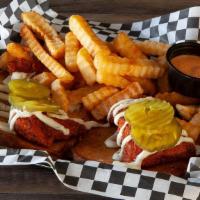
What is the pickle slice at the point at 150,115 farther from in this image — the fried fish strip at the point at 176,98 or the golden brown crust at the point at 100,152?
the fried fish strip at the point at 176,98

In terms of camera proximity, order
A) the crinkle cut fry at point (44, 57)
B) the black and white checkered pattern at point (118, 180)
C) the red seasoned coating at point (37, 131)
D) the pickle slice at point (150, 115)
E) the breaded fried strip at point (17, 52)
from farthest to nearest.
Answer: the breaded fried strip at point (17, 52)
the crinkle cut fry at point (44, 57)
the red seasoned coating at point (37, 131)
the pickle slice at point (150, 115)
the black and white checkered pattern at point (118, 180)

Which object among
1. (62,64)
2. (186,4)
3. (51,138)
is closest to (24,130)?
(51,138)

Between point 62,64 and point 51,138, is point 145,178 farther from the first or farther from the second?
point 62,64

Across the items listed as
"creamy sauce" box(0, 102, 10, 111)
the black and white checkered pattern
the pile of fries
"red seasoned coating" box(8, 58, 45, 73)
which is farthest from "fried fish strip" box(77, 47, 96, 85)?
the black and white checkered pattern

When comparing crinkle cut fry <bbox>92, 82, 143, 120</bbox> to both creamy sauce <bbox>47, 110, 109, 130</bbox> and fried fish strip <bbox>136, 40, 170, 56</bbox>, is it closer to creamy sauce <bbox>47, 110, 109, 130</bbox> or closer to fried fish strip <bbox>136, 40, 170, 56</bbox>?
creamy sauce <bbox>47, 110, 109, 130</bbox>

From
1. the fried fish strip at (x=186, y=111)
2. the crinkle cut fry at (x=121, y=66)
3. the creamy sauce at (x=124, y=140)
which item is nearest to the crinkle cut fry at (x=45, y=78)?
the crinkle cut fry at (x=121, y=66)

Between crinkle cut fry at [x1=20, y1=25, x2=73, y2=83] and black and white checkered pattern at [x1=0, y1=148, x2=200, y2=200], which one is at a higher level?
crinkle cut fry at [x1=20, y1=25, x2=73, y2=83]

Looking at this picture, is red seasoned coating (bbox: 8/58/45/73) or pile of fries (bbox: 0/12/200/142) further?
red seasoned coating (bbox: 8/58/45/73)
